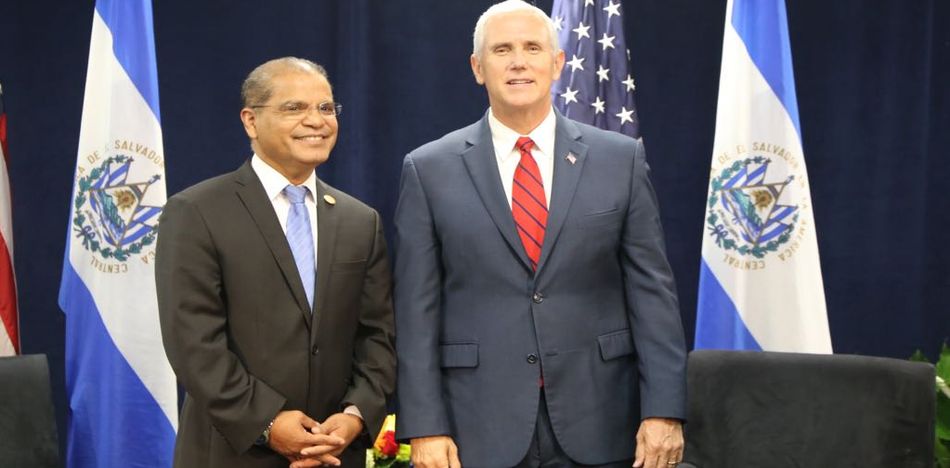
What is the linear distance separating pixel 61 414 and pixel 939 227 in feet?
13.7

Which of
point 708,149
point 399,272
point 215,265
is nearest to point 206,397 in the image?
point 215,265

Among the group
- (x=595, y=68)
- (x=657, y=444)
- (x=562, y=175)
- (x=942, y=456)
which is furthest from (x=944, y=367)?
(x=562, y=175)

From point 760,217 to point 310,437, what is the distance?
7.03 ft

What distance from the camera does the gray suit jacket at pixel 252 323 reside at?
93.5 inches

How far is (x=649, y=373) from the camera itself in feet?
8.17

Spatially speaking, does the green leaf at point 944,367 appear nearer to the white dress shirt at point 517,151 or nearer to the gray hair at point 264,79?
the white dress shirt at point 517,151

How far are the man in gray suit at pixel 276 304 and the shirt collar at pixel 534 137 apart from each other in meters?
0.40

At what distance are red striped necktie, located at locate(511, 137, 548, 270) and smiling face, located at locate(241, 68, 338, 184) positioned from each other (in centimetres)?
47

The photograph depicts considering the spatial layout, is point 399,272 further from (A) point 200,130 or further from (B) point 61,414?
(B) point 61,414

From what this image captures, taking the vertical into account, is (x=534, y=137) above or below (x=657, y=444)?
above

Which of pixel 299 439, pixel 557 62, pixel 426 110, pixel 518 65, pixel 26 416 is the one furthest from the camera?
pixel 426 110

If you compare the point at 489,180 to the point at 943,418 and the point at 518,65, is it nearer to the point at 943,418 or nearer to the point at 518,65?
the point at 518,65

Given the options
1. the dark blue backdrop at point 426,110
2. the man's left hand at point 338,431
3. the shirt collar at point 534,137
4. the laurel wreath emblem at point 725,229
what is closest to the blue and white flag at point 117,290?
the dark blue backdrop at point 426,110

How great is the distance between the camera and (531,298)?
248cm
